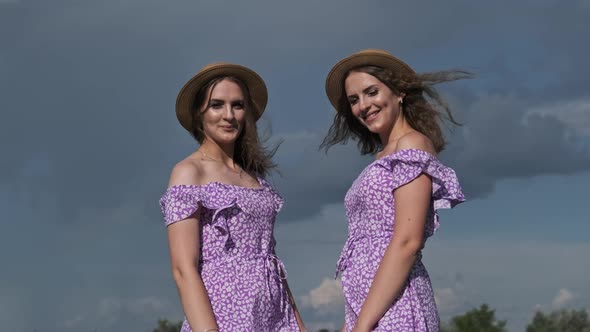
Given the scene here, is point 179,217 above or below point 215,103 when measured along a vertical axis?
below

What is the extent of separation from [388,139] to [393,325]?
1.26 metres

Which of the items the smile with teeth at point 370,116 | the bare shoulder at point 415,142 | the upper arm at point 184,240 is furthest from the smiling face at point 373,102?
the upper arm at point 184,240

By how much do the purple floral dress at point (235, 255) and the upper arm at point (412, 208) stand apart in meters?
1.01

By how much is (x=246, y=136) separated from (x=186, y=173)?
1.98 feet

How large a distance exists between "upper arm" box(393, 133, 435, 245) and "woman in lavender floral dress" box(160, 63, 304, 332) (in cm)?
103

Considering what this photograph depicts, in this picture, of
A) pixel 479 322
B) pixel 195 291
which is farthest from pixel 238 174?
pixel 479 322

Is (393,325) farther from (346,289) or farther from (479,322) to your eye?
(479,322)

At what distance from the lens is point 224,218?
6.52m

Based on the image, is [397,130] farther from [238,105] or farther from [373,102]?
[238,105]

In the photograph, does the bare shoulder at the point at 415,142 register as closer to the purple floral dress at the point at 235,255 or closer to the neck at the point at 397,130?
the neck at the point at 397,130

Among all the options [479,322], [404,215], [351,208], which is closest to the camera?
[404,215]

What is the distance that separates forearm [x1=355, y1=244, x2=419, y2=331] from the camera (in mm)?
6031

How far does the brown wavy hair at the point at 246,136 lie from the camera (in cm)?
685

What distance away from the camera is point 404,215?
605 cm
